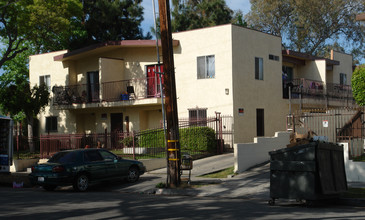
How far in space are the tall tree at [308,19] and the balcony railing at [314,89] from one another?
1297 cm

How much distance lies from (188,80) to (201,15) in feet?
64.2

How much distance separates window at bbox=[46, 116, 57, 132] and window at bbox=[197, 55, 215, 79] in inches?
452

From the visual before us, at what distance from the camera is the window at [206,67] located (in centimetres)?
2223

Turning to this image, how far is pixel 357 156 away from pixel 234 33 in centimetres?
891

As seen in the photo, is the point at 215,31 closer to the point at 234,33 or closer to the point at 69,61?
the point at 234,33

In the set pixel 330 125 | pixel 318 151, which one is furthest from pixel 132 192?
pixel 330 125

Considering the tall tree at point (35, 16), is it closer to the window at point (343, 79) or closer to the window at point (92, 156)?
the window at point (92, 156)

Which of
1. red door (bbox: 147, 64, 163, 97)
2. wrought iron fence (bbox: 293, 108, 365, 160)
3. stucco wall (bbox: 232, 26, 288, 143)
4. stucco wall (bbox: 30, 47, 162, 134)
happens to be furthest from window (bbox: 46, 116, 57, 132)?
wrought iron fence (bbox: 293, 108, 365, 160)

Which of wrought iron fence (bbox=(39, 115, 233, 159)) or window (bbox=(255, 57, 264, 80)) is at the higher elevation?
window (bbox=(255, 57, 264, 80))

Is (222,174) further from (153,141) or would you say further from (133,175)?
(153,141)

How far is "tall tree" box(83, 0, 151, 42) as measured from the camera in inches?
1439

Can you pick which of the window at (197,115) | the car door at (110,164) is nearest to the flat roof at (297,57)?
the window at (197,115)

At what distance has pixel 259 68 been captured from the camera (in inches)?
919

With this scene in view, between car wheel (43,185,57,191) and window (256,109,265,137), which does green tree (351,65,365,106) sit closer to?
window (256,109,265,137)
